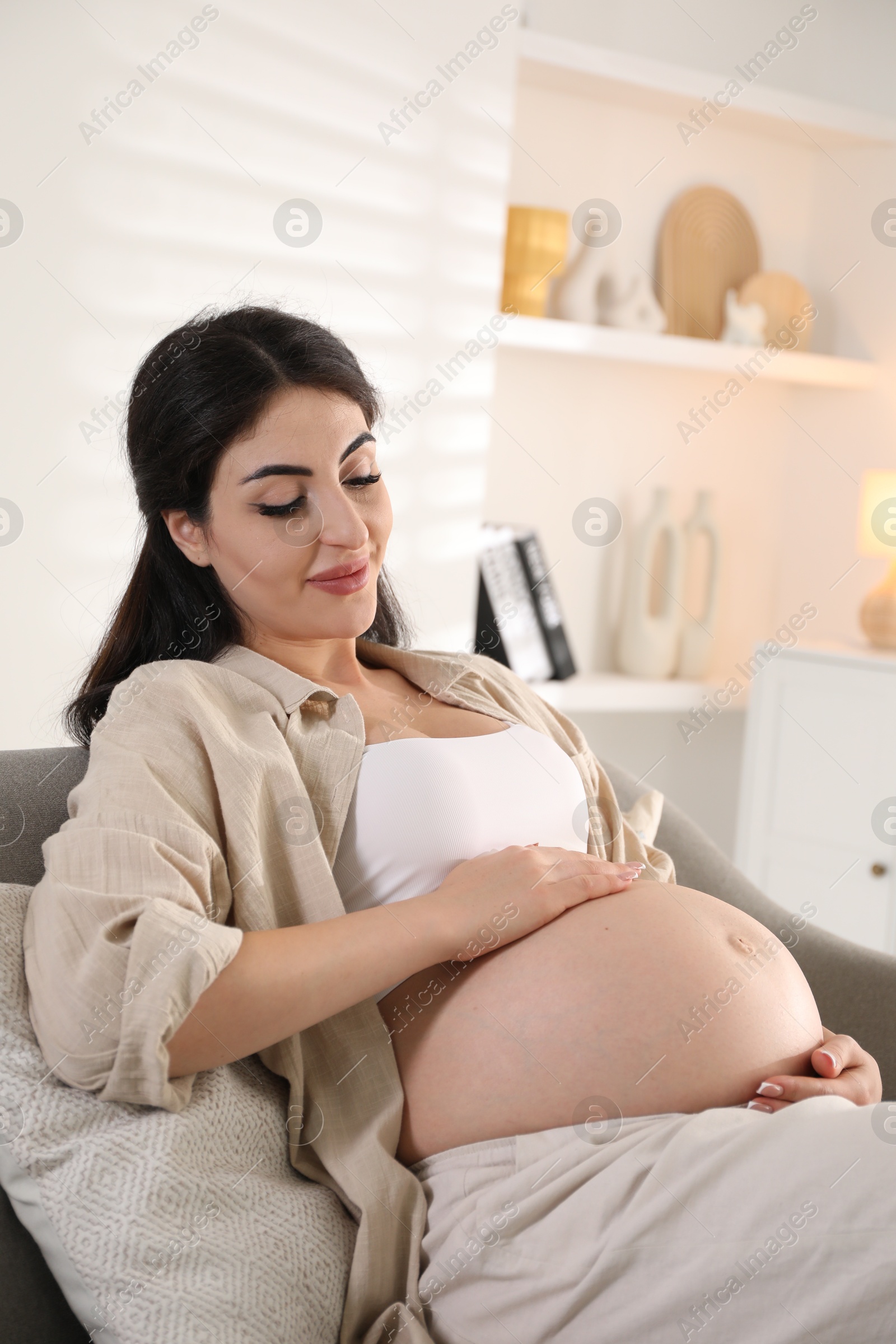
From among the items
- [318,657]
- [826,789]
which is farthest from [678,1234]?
[826,789]

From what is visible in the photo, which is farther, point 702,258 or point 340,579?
point 702,258

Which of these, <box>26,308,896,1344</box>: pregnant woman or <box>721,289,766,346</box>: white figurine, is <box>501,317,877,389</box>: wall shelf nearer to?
<box>721,289,766,346</box>: white figurine

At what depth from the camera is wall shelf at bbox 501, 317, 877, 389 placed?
2.64m

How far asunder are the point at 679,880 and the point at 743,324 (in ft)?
6.09

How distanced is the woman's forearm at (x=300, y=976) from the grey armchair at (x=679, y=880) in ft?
0.59

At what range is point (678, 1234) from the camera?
860mm

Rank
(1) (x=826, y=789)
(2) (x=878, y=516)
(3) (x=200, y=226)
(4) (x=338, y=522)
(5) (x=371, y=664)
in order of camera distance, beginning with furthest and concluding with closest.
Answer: (2) (x=878, y=516) < (1) (x=826, y=789) < (3) (x=200, y=226) < (5) (x=371, y=664) < (4) (x=338, y=522)

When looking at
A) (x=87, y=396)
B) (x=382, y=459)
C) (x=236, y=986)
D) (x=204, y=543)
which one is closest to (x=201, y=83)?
(x=87, y=396)

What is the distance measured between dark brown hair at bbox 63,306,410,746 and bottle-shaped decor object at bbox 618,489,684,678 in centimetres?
168

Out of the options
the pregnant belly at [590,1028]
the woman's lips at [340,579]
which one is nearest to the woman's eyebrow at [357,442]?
the woman's lips at [340,579]

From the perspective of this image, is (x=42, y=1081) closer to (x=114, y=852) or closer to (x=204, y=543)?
(x=114, y=852)

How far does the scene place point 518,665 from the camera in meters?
2.71

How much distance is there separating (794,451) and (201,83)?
189 centimetres

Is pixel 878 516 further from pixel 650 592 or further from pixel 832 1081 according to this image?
pixel 832 1081
